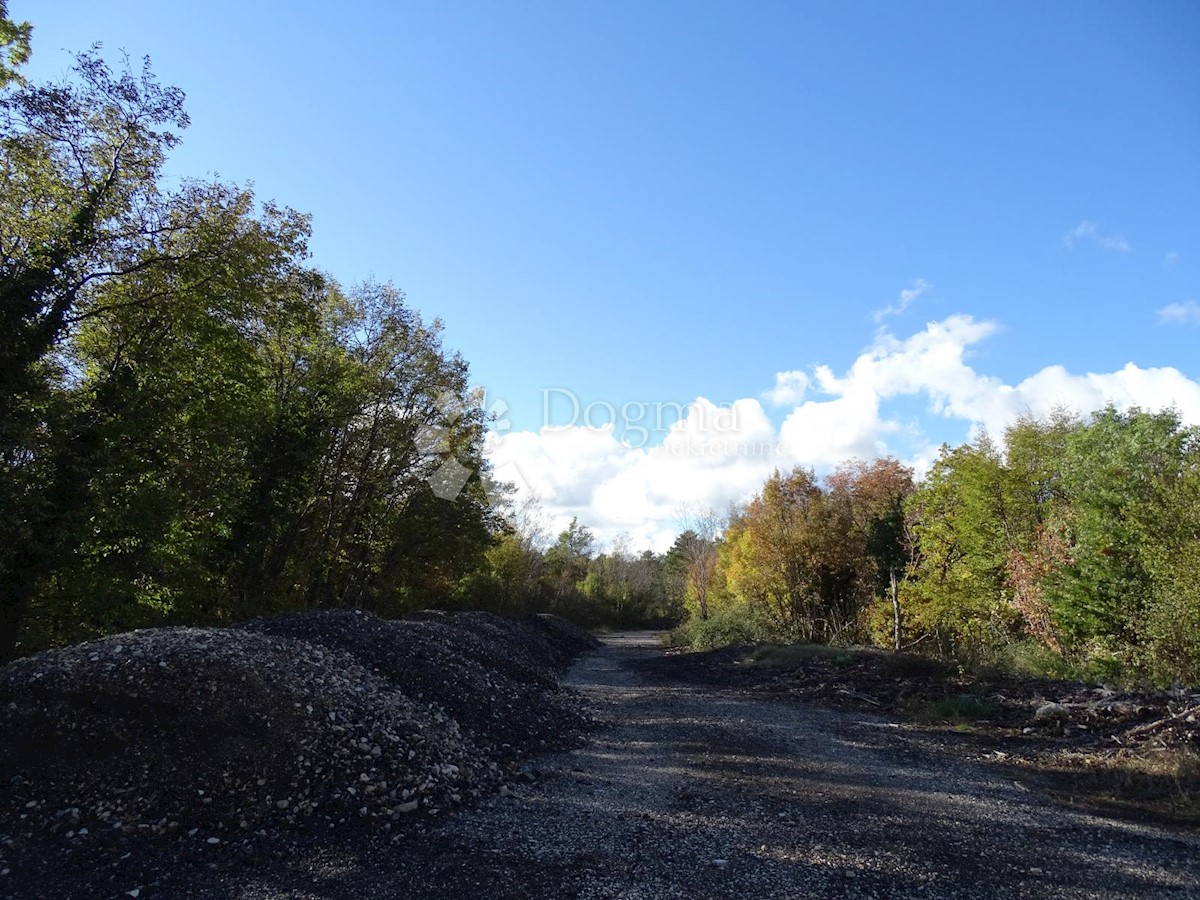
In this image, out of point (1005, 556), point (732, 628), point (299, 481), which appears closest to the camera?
point (299, 481)

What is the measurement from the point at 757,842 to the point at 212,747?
14.7ft

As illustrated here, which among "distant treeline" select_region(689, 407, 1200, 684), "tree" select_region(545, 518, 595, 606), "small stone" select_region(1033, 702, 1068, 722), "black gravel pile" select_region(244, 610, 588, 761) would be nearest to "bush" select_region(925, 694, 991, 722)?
"small stone" select_region(1033, 702, 1068, 722)

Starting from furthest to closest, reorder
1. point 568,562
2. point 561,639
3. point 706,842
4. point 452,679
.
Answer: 1. point 568,562
2. point 561,639
3. point 452,679
4. point 706,842

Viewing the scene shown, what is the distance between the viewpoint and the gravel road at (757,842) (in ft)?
12.9

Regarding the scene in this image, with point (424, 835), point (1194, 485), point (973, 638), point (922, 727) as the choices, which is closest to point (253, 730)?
point (424, 835)

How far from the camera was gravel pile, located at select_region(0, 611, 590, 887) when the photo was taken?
4.52 metres

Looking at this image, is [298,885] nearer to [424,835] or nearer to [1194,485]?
[424,835]

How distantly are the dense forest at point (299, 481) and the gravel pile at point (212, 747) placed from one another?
4.84m

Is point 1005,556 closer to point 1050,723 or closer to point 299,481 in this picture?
point 1050,723

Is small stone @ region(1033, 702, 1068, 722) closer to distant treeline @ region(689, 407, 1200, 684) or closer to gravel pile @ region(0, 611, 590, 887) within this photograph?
distant treeline @ region(689, 407, 1200, 684)

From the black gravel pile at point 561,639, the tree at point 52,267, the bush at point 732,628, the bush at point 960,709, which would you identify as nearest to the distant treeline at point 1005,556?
the bush at point 732,628

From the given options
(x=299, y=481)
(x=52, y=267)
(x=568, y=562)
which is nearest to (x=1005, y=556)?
(x=299, y=481)

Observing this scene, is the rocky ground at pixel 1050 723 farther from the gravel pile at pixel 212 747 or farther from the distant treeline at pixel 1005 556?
the gravel pile at pixel 212 747

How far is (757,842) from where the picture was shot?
15.4 feet
